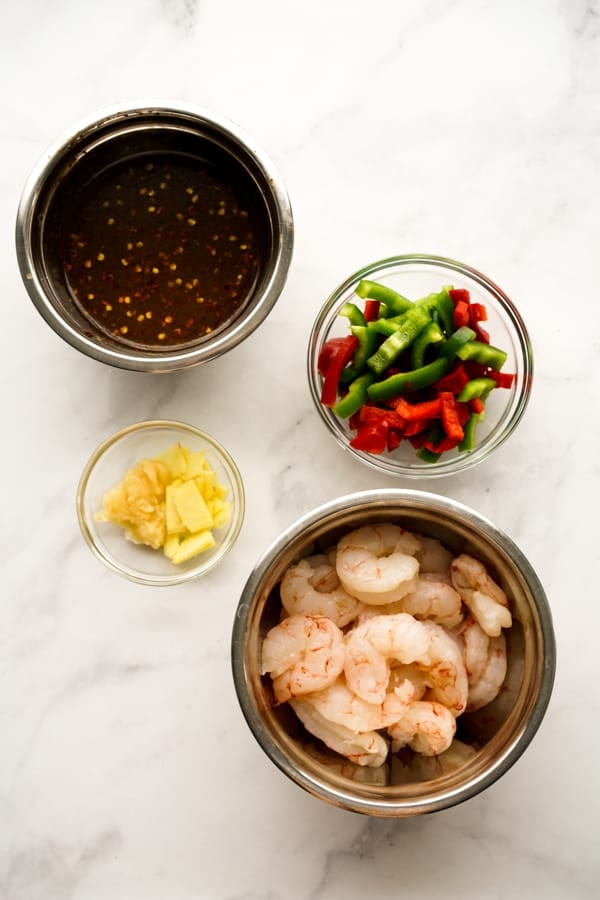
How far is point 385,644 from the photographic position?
1.66 m

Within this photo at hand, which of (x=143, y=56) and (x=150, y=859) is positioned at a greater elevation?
(x=143, y=56)

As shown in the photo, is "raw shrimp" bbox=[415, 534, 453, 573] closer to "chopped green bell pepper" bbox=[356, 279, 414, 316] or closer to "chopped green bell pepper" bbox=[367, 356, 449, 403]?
"chopped green bell pepper" bbox=[367, 356, 449, 403]

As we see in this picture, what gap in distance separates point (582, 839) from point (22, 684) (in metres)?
1.45

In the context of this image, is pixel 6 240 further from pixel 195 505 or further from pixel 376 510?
pixel 376 510

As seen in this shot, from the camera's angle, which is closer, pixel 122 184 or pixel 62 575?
pixel 122 184

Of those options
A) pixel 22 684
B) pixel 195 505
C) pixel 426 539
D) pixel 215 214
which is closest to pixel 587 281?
pixel 426 539

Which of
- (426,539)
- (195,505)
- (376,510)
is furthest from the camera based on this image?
(195,505)

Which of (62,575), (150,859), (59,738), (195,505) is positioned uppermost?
(195,505)

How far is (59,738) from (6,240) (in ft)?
4.07

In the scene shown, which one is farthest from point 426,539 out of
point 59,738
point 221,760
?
point 59,738

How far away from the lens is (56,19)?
6.76ft

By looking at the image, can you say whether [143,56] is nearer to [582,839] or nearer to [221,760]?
[221,760]

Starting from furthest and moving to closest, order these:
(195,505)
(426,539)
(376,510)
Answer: (195,505)
(426,539)
(376,510)

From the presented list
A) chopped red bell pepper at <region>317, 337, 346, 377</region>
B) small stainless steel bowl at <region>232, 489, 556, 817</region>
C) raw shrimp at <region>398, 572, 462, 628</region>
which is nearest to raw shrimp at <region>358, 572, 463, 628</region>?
raw shrimp at <region>398, 572, 462, 628</region>
